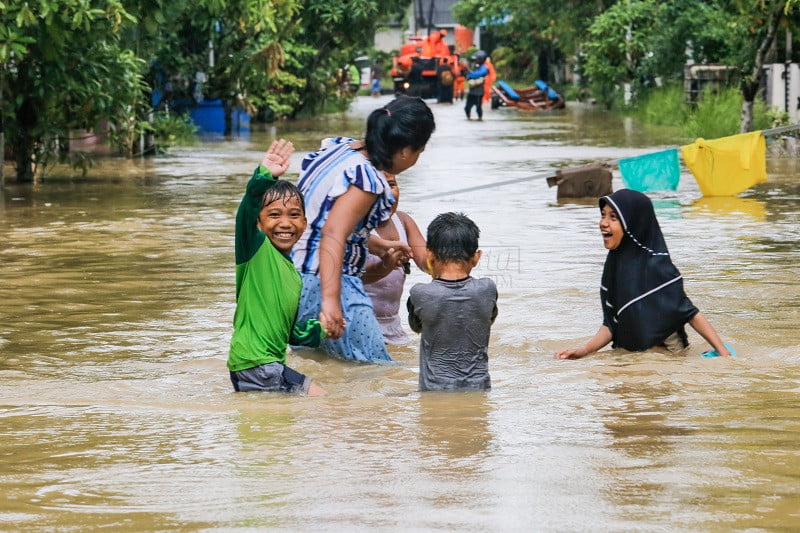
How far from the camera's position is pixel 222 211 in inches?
576

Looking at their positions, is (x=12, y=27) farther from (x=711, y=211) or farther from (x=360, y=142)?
(x=360, y=142)

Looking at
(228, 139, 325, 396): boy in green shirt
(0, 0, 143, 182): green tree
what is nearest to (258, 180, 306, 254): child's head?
(228, 139, 325, 396): boy in green shirt

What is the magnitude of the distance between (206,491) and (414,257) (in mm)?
2501

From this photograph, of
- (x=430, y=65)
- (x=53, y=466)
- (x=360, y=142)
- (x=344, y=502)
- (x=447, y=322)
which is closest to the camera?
(x=344, y=502)

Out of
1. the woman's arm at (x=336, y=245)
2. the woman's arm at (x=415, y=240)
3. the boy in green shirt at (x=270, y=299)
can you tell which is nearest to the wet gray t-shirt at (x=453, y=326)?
the woman's arm at (x=336, y=245)

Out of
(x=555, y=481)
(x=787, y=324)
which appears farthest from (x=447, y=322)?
(x=787, y=324)

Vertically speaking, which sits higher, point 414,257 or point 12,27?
point 12,27

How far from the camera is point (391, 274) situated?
276 inches

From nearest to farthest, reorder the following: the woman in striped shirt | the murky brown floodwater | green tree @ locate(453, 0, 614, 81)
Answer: the murky brown floodwater
the woman in striped shirt
green tree @ locate(453, 0, 614, 81)

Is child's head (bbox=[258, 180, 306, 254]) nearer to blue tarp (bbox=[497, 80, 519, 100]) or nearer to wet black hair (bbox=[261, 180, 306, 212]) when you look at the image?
Result: wet black hair (bbox=[261, 180, 306, 212])

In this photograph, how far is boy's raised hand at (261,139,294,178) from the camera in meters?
5.63

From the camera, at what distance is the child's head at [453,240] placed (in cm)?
580

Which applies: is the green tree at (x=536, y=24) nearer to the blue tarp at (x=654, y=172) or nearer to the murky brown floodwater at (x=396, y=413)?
the blue tarp at (x=654, y=172)

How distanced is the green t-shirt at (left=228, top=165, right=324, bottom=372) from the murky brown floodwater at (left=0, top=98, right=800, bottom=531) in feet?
0.72
